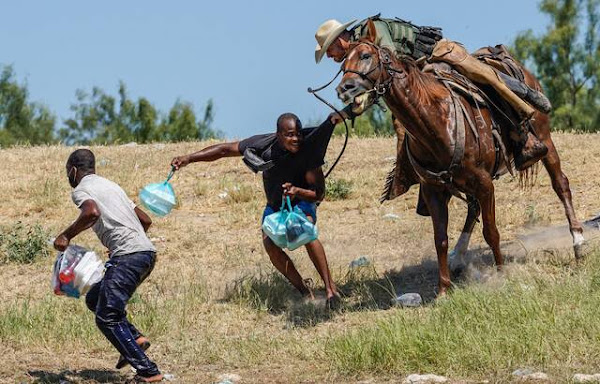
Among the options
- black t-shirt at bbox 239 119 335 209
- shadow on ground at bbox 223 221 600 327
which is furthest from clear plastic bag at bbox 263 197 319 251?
shadow on ground at bbox 223 221 600 327

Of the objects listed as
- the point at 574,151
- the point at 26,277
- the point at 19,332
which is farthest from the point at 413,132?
the point at 574,151

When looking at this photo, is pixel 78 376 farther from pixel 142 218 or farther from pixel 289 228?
pixel 289 228

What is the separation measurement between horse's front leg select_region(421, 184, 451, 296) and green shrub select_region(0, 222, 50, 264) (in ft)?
14.1

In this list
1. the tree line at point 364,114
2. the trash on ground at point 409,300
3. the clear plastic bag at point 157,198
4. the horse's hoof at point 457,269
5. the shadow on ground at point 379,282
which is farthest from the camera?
the tree line at point 364,114

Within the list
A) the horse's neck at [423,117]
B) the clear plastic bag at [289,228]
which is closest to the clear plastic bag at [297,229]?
the clear plastic bag at [289,228]

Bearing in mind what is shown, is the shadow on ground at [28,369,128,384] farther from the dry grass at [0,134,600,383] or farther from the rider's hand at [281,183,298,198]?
the rider's hand at [281,183,298,198]

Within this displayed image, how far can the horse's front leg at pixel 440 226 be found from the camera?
992 centimetres

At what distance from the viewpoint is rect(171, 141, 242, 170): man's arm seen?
9547 mm

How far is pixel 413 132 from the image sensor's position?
9562 mm

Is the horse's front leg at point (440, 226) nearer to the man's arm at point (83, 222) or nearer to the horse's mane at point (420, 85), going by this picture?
the horse's mane at point (420, 85)

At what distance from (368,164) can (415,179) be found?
5040 millimetres

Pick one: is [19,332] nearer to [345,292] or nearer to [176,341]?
[176,341]

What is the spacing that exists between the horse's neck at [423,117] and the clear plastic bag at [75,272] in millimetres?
2874

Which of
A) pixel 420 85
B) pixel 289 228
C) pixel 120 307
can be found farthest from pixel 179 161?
pixel 420 85
